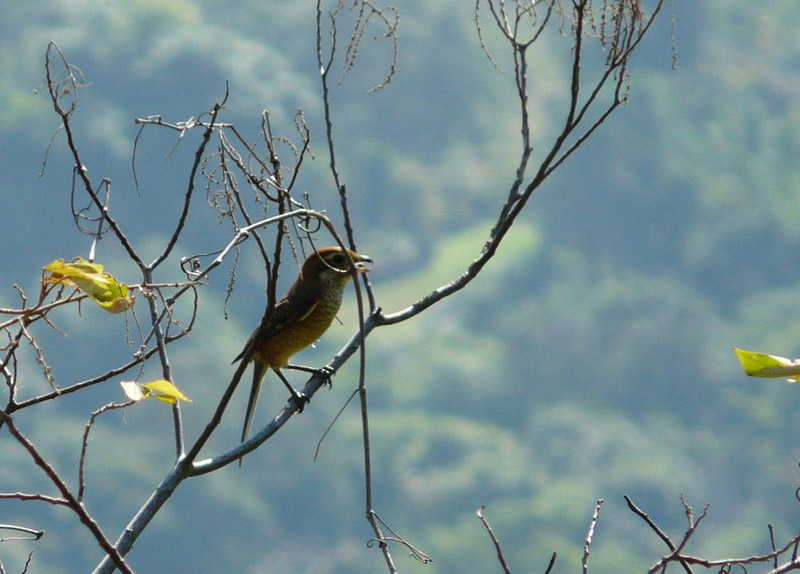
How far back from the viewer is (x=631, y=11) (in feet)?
8.89

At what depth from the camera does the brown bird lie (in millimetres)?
4469

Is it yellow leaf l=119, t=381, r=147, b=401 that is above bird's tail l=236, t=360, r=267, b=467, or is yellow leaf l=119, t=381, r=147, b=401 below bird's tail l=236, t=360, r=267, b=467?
below

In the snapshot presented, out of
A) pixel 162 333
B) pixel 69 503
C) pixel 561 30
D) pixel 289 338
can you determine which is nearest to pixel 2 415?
pixel 69 503

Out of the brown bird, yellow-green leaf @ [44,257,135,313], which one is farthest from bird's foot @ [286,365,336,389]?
yellow-green leaf @ [44,257,135,313]

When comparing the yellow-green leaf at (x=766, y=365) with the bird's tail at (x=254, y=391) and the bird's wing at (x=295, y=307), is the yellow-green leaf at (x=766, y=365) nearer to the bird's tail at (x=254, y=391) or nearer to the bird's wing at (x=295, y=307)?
the bird's tail at (x=254, y=391)

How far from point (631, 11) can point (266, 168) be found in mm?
1315

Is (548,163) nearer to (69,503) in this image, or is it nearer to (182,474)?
(182,474)

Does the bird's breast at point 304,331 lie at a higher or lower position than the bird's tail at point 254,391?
higher

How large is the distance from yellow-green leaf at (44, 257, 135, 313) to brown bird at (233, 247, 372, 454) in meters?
2.53

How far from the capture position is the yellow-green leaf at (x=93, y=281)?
1669mm

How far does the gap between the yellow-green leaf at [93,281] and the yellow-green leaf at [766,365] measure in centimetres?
124

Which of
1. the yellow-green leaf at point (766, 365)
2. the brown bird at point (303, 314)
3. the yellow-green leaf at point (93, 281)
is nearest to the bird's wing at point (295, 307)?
the brown bird at point (303, 314)

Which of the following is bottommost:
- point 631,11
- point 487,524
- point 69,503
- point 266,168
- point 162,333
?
point 69,503

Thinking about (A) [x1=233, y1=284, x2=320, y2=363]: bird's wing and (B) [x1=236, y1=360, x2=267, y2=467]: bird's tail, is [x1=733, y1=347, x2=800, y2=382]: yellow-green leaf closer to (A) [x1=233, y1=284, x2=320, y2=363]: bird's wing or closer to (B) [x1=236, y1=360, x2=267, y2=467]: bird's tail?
(B) [x1=236, y1=360, x2=267, y2=467]: bird's tail
